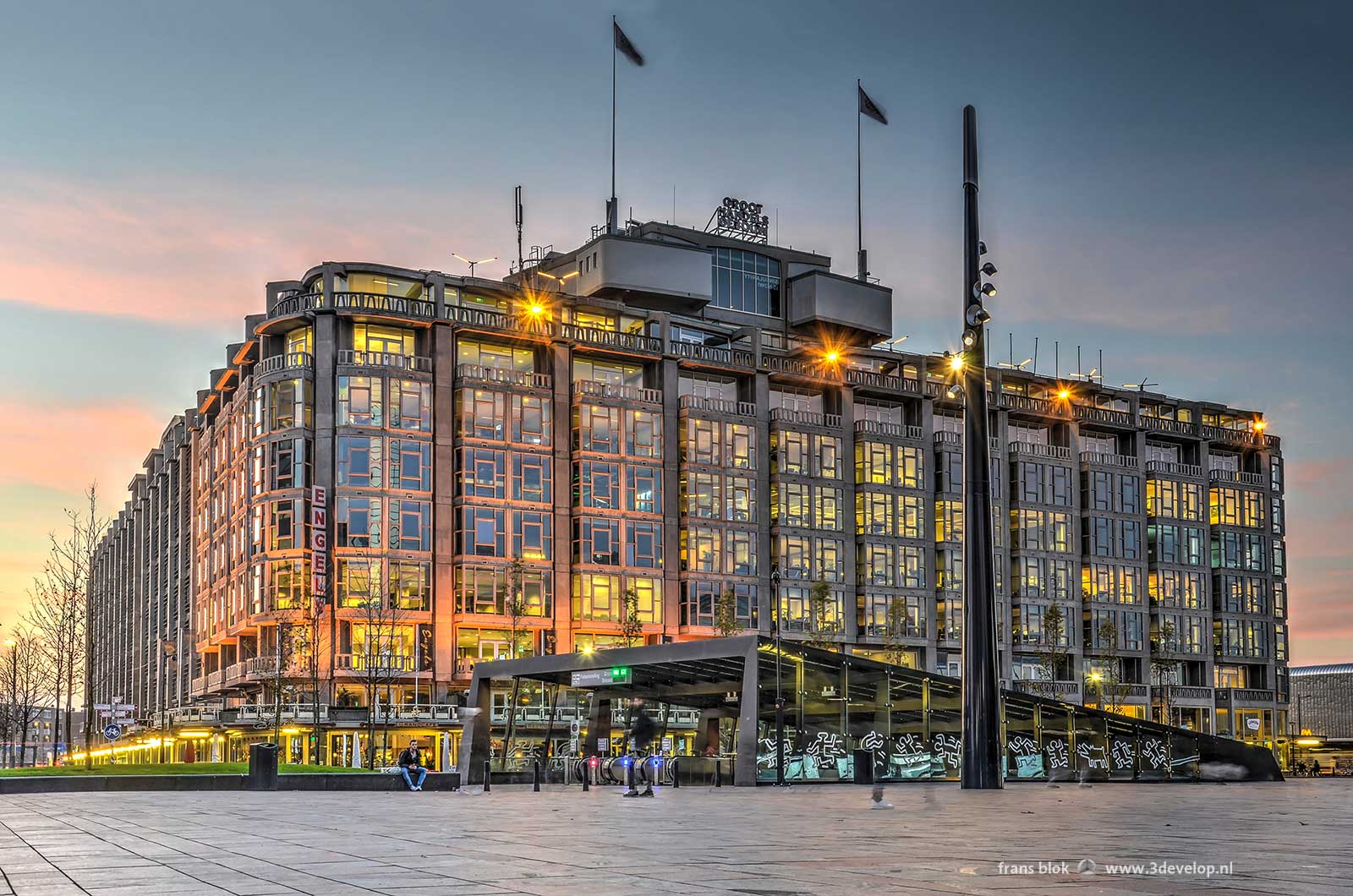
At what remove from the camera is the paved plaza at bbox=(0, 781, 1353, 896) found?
12297 millimetres

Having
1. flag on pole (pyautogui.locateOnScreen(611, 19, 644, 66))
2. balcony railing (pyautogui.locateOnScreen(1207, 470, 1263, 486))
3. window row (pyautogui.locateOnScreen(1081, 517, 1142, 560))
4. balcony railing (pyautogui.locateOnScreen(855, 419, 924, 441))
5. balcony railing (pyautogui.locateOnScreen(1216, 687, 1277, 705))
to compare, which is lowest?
balcony railing (pyautogui.locateOnScreen(1216, 687, 1277, 705))

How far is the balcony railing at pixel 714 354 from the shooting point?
366ft

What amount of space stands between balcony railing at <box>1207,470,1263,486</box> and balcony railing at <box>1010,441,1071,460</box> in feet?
53.3

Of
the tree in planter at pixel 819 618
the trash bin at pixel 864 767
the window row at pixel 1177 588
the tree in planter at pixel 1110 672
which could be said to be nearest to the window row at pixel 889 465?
the tree in planter at pixel 819 618

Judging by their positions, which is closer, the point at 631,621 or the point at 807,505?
the point at 631,621

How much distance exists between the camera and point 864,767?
168 ft

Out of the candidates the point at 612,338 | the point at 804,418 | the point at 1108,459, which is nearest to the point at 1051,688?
the point at 1108,459

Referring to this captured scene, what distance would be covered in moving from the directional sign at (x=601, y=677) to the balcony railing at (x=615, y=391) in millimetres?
49999

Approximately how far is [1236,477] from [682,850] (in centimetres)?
12888

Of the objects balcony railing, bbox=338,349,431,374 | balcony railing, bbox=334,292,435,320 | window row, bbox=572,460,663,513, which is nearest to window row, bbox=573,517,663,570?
window row, bbox=572,460,663,513

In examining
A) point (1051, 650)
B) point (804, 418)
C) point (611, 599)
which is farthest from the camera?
point (1051, 650)

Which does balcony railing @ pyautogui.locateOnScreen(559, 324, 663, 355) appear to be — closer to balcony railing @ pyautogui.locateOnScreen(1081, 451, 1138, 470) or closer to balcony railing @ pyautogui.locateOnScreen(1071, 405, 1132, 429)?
balcony railing @ pyautogui.locateOnScreen(1081, 451, 1138, 470)

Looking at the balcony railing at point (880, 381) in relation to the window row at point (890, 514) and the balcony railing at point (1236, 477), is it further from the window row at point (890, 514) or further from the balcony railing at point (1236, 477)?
the balcony railing at point (1236, 477)

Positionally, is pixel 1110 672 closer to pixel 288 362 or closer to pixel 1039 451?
pixel 1039 451
